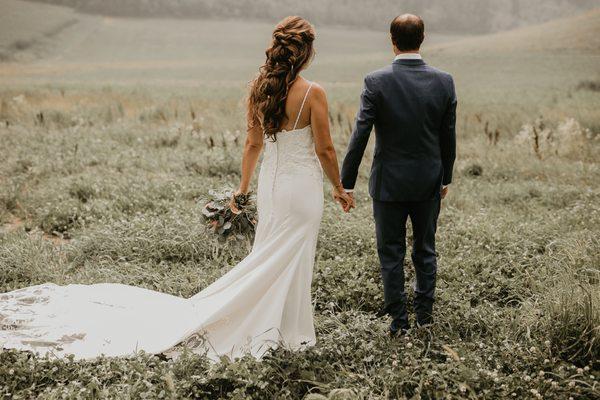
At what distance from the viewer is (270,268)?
4.47 metres

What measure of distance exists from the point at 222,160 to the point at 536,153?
22.8 ft

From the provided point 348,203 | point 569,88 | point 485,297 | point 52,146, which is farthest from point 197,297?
point 569,88

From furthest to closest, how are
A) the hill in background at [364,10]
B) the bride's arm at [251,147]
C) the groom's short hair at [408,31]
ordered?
the hill in background at [364,10], the bride's arm at [251,147], the groom's short hair at [408,31]

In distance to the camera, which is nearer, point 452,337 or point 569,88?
point 452,337

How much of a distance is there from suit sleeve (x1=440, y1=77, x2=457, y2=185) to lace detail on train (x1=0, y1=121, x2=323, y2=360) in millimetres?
1093

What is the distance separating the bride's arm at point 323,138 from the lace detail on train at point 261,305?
0.39ft

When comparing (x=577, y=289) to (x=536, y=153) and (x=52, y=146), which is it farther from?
(x=52, y=146)

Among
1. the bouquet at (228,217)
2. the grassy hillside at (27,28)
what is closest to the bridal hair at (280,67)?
the bouquet at (228,217)

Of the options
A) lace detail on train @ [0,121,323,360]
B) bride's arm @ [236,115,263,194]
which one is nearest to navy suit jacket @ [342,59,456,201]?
lace detail on train @ [0,121,323,360]

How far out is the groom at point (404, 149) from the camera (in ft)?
13.6

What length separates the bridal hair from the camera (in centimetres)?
401

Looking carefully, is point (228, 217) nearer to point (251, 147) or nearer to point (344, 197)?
point (251, 147)

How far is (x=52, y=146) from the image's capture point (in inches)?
468

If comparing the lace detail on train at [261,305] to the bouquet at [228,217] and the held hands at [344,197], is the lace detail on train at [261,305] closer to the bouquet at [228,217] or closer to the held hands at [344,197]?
the held hands at [344,197]
